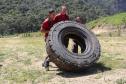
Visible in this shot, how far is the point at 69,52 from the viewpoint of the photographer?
35.3 feet

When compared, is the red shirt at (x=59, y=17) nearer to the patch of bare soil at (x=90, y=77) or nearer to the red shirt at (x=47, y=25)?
the red shirt at (x=47, y=25)

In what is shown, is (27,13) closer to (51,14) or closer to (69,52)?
(51,14)

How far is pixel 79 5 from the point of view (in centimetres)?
14200

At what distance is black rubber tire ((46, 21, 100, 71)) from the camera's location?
1045 cm

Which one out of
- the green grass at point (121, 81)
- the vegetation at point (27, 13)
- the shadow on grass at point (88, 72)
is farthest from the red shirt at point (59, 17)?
the vegetation at point (27, 13)

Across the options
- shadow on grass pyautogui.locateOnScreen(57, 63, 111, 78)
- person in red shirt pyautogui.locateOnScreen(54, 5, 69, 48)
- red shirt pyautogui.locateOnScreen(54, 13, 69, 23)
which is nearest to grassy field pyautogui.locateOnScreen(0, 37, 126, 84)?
shadow on grass pyautogui.locateOnScreen(57, 63, 111, 78)

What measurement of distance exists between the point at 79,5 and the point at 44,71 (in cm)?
13169

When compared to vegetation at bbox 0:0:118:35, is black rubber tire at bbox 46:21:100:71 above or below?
above

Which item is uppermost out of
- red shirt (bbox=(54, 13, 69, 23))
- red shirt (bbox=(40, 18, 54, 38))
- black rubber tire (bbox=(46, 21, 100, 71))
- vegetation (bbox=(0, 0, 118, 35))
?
red shirt (bbox=(54, 13, 69, 23))

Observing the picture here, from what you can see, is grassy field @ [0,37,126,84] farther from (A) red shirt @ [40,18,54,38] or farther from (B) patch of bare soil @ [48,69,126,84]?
Answer: (A) red shirt @ [40,18,54,38]

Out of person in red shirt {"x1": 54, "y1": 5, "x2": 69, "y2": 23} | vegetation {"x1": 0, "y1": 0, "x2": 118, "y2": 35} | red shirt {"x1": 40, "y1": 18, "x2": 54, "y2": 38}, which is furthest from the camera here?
vegetation {"x1": 0, "y1": 0, "x2": 118, "y2": 35}

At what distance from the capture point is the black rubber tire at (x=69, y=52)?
1045cm

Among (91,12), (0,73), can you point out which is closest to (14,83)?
(0,73)

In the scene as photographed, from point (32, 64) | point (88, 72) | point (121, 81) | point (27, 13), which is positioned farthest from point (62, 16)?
point (27, 13)
